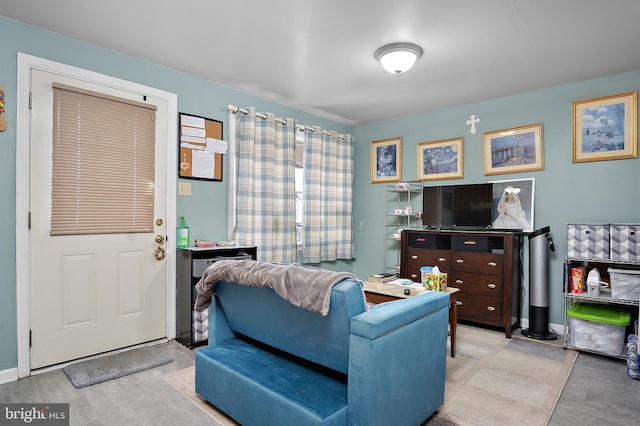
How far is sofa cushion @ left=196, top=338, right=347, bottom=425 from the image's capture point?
5.13 feet

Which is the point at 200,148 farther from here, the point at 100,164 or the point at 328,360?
the point at 328,360

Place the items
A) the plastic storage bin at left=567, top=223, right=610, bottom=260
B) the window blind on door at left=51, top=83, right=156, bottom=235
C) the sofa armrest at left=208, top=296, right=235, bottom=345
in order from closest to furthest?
the sofa armrest at left=208, top=296, right=235, bottom=345
the window blind on door at left=51, top=83, right=156, bottom=235
the plastic storage bin at left=567, top=223, right=610, bottom=260

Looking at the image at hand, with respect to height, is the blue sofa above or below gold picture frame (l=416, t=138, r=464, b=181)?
below

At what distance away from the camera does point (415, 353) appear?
5.86ft

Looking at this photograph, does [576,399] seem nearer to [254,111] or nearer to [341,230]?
[341,230]

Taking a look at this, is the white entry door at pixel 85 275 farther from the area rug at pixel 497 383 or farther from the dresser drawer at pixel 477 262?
the dresser drawer at pixel 477 262

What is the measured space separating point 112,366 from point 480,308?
3.46 meters

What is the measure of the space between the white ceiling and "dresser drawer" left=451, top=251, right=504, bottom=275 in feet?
5.85

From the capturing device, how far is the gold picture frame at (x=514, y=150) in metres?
3.82

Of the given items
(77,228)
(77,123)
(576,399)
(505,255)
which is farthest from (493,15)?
(77,228)

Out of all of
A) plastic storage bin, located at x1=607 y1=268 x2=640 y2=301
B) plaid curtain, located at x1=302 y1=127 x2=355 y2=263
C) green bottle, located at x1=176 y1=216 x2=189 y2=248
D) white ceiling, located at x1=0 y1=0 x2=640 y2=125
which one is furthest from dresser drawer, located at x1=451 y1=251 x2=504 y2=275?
green bottle, located at x1=176 y1=216 x2=189 y2=248

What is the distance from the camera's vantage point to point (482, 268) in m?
3.75

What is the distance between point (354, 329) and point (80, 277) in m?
2.40

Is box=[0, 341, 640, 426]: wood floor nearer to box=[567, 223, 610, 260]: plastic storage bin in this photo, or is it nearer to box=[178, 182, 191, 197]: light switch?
box=[567, 223, 610, 260]: plastic storage bin
